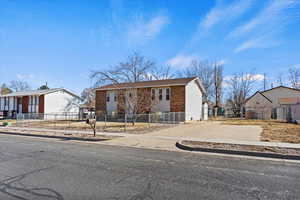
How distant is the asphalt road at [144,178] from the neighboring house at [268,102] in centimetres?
3335

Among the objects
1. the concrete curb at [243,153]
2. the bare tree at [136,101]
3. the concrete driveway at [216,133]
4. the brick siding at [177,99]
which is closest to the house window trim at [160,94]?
the bare tree at [136,101]

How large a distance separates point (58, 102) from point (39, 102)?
3327 millimetres

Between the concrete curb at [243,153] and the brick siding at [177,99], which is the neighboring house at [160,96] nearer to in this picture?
the brick siding at [177,99]

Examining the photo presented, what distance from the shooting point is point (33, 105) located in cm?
3400

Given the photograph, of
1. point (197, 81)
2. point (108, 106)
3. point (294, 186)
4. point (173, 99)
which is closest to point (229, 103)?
point (197, 81)

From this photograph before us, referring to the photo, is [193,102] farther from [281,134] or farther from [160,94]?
[281,134]

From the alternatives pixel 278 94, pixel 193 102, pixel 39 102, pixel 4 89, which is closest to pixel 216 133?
pixel 193 102

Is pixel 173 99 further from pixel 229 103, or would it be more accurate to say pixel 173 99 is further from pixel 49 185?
pixel 229 103

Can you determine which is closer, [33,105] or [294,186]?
[294,186]

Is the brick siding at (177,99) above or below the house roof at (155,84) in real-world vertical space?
below

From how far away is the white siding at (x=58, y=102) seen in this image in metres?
34.0

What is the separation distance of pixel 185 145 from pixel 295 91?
130ft

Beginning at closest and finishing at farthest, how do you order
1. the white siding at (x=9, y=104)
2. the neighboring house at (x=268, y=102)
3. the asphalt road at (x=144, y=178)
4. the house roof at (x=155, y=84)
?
the asphalt road at (x=144, y=178) < the house roof at (x=155, y=84) < the neighboring house at (x=268, y=102) < the white siding at (x=9, y=104)

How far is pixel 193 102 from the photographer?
85.7 ft
